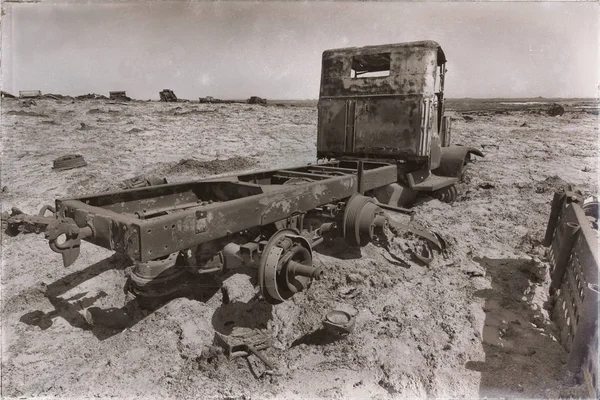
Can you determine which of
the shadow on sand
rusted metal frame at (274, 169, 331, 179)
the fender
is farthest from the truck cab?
the shadow on sand

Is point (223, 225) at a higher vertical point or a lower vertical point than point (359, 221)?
higher

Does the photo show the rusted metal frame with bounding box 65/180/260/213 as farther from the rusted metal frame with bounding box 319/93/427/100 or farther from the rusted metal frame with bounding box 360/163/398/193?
the rusted metal frame with bounding box 319/93/427/100

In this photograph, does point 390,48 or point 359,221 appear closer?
point 359,221

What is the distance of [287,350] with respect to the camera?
3.36 metres

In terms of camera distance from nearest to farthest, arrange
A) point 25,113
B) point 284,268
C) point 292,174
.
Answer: point 284,268
point 292,174
point 25,113

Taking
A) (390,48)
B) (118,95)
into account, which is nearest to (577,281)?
(390,48)

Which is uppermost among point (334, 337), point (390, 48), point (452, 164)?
point (390, 48)

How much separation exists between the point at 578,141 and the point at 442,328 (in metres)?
11.9

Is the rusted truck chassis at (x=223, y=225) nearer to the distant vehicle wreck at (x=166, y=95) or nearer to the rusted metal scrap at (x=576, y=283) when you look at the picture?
the rusted metal scrap at (x=576, y=283)

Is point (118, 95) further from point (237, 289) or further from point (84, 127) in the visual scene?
point (237, 289)

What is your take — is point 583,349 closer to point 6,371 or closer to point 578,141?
point 6,371

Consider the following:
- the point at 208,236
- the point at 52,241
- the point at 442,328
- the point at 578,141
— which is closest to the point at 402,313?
the point at 442,328

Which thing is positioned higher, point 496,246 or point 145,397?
point 496,246

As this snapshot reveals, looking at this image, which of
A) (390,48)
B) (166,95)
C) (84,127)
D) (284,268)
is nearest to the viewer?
(284,268)
